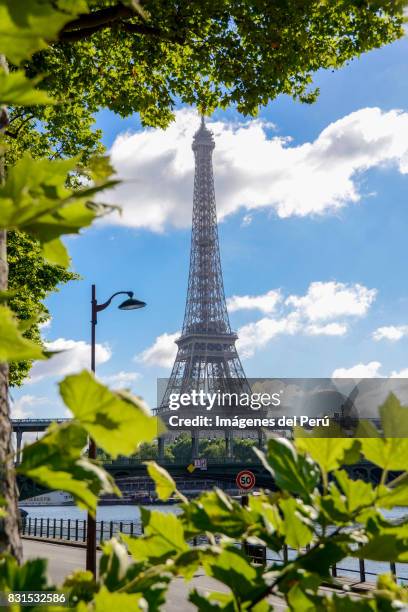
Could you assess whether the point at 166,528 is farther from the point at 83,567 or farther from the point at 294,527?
the point at 83,567

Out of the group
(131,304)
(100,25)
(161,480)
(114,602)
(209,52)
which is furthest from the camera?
(131,304)

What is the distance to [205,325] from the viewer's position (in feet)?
289

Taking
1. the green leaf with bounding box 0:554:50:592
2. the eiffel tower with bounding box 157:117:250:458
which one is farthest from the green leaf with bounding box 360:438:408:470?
the eiffel tower with bounding box 157:117:250:458

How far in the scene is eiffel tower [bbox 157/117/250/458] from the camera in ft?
274

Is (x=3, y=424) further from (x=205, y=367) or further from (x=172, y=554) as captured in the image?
(x=205, y=367)

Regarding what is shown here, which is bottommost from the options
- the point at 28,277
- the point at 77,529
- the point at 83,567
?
the point at 83,567

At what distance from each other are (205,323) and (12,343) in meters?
Result: 87.9

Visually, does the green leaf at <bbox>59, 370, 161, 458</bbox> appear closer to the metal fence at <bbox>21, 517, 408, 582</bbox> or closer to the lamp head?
the metal fence at <bbox>21, 517, 408, 582</bbox>

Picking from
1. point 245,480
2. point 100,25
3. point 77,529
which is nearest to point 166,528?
point 100,25

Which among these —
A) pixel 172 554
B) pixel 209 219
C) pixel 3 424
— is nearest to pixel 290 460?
pixel 172 554

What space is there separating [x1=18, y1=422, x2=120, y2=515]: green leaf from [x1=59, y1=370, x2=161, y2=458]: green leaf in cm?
4

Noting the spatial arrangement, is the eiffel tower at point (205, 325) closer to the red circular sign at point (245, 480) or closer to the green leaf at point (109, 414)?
the red circular sign at point (245, 480)

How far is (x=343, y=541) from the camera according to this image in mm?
907

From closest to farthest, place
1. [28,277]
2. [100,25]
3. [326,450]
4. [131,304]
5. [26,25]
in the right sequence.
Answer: [26,25] < [326,450] < [100,25] < [131,304] < [28,277]
